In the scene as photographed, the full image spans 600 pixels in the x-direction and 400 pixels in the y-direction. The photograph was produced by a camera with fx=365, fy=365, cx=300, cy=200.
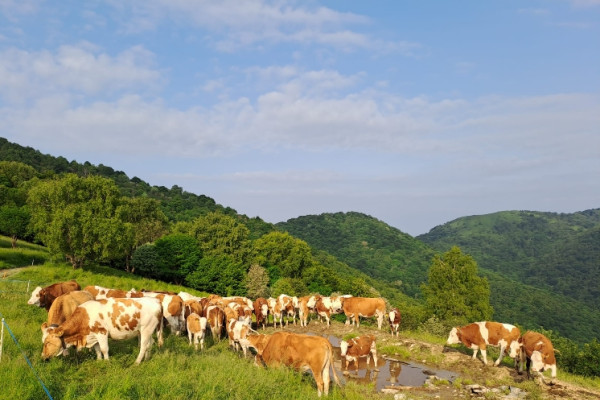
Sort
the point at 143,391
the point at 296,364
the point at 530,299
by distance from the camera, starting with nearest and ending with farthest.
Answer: the point at 143,391 < the point at 296,364 < the point at 530,299

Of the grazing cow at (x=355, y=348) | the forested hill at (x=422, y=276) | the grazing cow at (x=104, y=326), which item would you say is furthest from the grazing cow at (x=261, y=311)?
the forested hill at (x=422, y=276)

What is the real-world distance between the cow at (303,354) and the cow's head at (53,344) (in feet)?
18.5

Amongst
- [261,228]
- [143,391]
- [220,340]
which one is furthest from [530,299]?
[143,391]

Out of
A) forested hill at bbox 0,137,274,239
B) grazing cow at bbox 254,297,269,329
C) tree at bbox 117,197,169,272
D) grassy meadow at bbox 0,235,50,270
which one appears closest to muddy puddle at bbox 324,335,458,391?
grazing cow at bbox 254,297,269,329

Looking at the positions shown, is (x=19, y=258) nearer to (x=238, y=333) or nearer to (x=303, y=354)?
(x=238, y=333)

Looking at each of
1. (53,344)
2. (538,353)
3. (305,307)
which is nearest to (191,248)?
(305,307)

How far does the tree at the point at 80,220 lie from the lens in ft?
124

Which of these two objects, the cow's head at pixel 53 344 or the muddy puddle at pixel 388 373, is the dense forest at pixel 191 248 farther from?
the cow's head at pixel 53 344

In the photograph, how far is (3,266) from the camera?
1337 inches

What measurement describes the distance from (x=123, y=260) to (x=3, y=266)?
63.1 feet

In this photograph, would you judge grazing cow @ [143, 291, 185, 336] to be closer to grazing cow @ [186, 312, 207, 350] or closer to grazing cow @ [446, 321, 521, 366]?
grazing cow @ [186, 312, 207, 350]

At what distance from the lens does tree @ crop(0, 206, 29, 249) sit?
4756 centimetres

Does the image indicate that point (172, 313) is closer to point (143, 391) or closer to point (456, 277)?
point (143, 391)

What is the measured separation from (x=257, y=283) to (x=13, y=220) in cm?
3302
